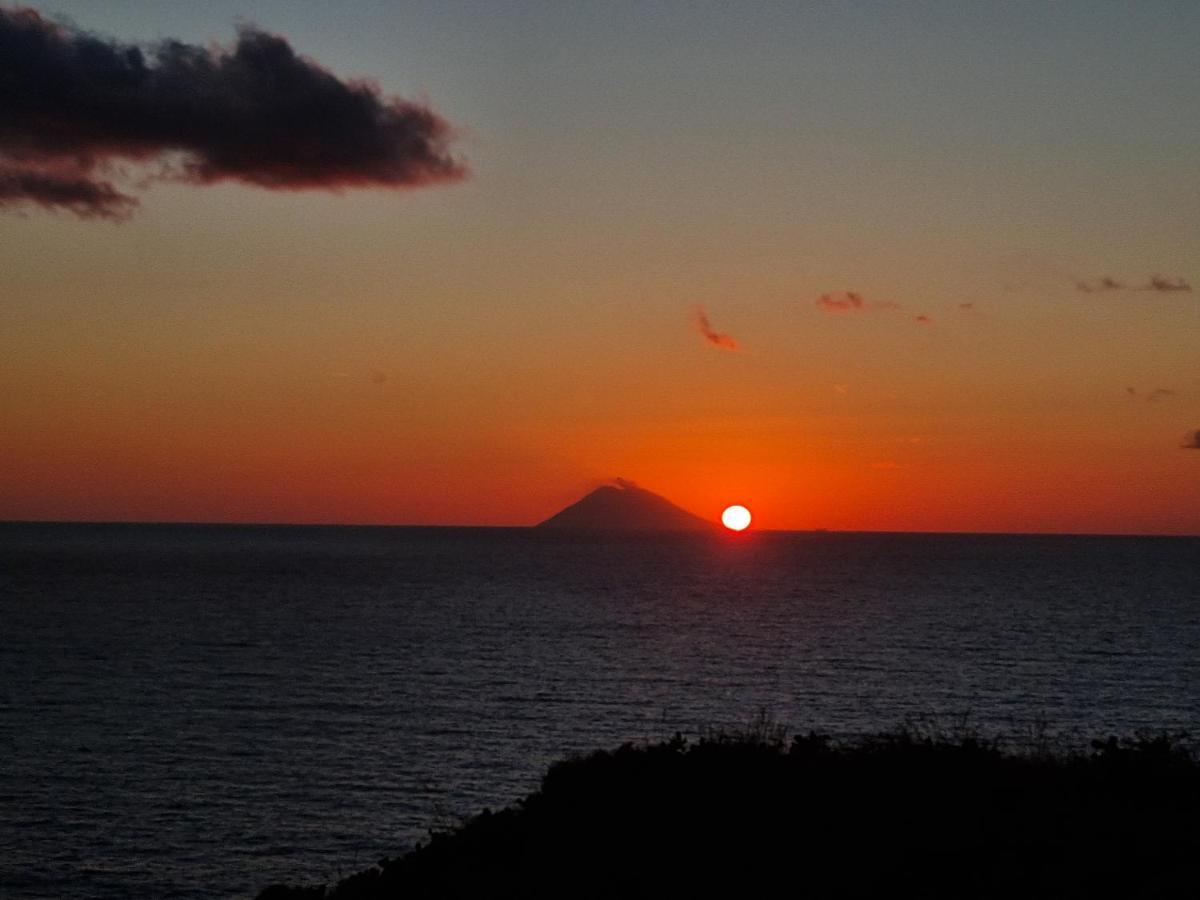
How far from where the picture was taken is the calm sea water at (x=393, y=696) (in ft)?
128

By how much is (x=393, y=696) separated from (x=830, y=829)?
1969 inches

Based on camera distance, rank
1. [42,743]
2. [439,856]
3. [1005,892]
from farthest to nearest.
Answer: [42,743] → [439,856] → [1005,892]

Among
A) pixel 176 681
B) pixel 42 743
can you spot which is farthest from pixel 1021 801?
pixel 176 681

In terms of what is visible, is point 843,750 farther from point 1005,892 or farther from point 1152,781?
point 1005,892

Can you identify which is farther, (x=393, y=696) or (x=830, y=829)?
(x=393, y=696)

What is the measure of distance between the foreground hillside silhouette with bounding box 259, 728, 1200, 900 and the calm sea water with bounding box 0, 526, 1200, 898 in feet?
41.9

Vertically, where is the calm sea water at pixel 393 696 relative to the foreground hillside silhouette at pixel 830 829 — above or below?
below

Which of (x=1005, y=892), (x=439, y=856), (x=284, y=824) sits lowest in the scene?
(x=284, y=824)

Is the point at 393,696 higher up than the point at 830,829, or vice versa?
the point at 830,829

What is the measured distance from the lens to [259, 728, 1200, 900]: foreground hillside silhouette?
17.4 meters

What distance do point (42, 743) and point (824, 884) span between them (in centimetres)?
4417

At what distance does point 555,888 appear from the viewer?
19.4 meters

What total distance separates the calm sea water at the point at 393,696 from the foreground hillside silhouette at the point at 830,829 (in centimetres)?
1278

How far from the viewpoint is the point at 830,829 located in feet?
65.2
